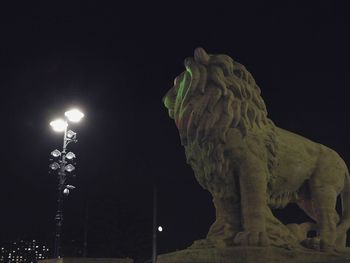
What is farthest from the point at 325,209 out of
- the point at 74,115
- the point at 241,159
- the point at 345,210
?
the point at 74,115

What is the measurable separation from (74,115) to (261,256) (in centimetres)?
812

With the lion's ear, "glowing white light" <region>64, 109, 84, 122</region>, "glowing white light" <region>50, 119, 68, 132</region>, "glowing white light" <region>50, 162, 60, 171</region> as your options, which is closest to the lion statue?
the lion's ear

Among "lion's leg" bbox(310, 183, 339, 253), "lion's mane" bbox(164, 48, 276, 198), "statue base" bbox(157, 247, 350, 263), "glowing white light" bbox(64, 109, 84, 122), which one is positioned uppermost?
"glowing white light" bbox(64, 109, 84, 122)

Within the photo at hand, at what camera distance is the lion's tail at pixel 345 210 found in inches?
235

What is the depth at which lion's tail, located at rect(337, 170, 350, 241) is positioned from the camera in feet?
19.6

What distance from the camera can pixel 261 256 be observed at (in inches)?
185

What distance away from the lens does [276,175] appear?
5695mm

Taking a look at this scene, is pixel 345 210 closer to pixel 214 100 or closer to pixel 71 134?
pixel 214 100

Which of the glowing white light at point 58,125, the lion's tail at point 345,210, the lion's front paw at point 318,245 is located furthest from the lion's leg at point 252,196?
the glowing white light at point 58,125

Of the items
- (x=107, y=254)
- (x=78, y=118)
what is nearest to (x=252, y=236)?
(x=78, y=118)

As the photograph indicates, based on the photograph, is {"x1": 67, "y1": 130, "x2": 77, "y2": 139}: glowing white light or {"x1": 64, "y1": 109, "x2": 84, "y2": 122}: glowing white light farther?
{"x1": 67, "y1": 130, "x2": 77, "y2": 139}: glowing white light

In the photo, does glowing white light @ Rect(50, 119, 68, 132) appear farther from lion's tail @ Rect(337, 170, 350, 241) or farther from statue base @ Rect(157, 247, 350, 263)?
statue base @ Rect(157, 247, 350, 263)

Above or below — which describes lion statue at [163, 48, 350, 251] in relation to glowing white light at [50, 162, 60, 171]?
below

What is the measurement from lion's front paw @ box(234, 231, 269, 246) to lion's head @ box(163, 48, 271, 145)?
108cm
